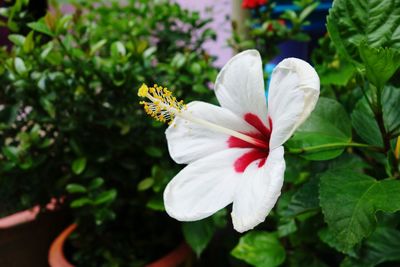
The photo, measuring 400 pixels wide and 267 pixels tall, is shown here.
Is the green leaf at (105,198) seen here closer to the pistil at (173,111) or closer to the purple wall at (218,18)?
the pistil at (173,111)

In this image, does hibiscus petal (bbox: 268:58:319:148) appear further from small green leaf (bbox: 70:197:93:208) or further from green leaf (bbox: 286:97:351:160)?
small green leaf (bbox: 70:197:93:208)

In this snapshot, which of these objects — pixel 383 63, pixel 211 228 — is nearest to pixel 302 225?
pixel 211 228

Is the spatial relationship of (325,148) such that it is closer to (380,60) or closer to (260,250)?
(380,60)

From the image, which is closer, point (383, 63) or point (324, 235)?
point (383, 63)

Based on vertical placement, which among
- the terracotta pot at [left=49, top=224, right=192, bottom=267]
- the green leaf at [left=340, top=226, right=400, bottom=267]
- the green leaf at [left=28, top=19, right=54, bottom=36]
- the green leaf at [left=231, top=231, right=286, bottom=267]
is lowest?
the terracotta pot at [left=49, top=224, right=192, bottom=267]

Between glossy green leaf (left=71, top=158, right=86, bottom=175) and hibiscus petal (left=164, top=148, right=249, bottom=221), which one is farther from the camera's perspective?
glossy green leaf (left=71, top=158, right=86, bottom=175)

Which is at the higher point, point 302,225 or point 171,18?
point 171,18

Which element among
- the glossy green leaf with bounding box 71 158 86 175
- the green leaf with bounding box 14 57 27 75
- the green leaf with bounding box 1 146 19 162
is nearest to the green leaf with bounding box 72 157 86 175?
the glossy green leaf with bounding box 71 158 86 175

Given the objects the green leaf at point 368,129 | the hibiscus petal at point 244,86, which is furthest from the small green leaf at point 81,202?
the green leaf at point 368,129

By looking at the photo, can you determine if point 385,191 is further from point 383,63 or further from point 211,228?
point 211,228
